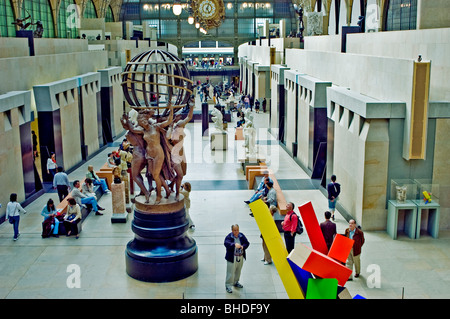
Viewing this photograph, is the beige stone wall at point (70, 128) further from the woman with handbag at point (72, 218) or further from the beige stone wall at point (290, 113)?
the beige stone wall at point (290, 113)

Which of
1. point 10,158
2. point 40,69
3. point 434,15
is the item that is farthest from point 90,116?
point 434,15

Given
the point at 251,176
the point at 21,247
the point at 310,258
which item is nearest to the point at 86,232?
the point at 21,247

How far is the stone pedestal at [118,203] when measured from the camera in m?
14.1

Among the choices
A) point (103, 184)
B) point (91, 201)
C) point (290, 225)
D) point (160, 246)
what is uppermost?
point (290, 225)

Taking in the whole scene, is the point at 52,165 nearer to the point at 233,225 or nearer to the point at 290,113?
the point at 233,225

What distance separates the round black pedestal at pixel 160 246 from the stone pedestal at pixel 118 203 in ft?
10.4

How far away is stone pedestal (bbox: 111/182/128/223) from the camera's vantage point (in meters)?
14.1

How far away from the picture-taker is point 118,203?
46.7 ft

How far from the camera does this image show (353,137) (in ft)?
45.5

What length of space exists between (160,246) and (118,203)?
3833 mm

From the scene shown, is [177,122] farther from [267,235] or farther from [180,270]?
[267,235]

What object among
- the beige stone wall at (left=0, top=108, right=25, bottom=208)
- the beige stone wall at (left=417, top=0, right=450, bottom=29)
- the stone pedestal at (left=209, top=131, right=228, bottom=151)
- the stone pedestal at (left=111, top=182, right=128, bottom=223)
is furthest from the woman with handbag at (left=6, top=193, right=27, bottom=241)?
the stone pedestal at (left=209, top=131, right=228, bottom=151)

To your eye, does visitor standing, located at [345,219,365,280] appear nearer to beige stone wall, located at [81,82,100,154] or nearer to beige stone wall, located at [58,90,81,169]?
beige stone wall, located at [58,90,81,169]
